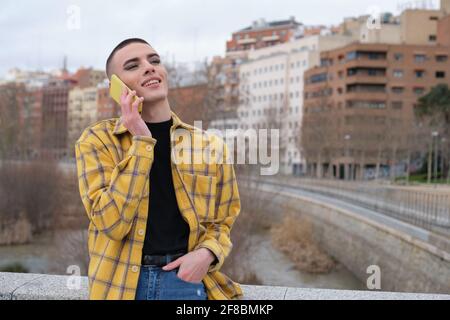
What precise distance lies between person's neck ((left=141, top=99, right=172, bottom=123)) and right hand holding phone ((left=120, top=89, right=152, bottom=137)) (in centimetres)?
17

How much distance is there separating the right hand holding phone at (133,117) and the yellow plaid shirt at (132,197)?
50mm

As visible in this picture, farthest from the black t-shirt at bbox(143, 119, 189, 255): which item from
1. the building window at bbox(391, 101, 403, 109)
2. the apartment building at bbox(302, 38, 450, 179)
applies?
the building window at bbox(391, 101, 403, 109)

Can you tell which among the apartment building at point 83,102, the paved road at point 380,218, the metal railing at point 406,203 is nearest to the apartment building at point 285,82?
the apartment building at point 83,102

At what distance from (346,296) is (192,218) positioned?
4.43ft

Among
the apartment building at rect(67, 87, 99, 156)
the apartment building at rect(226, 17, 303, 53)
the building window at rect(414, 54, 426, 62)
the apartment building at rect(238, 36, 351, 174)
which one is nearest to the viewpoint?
the building window at rect(414, 54, 426, 62)

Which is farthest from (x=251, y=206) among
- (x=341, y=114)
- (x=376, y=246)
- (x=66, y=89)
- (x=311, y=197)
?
(x=66, y=89)

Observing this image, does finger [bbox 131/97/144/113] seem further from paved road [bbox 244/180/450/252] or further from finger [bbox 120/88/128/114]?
paved road [bbox 244/180/450/252]

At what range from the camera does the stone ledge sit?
3.22 m

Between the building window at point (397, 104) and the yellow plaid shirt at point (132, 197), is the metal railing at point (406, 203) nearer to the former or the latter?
the yellow plaid shirt at point (132, 197)

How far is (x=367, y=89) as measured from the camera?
176 ft

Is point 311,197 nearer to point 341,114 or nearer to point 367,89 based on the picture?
point 341,114

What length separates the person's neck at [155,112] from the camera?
237 cm

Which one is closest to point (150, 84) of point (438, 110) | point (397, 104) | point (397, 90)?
point (438, 110)

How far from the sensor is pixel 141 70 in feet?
7.72
